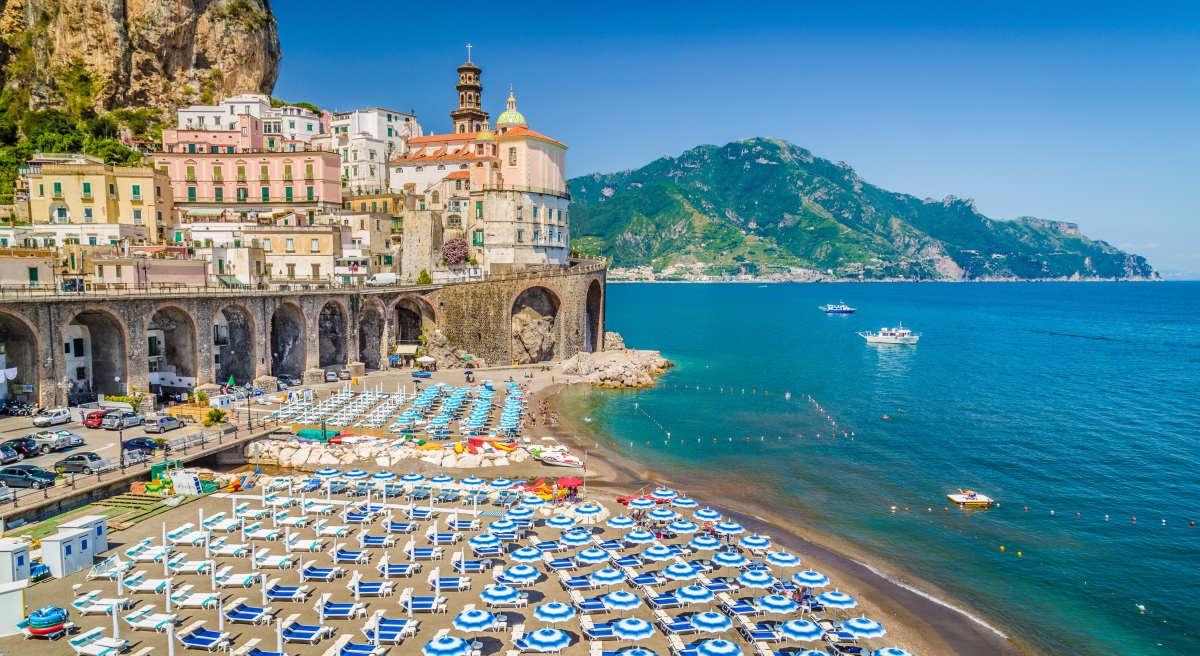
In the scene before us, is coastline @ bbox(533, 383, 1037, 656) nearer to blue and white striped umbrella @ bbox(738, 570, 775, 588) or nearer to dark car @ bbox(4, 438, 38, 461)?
blue and white striped umbrella @ bbox(738, 570, 775, 588)

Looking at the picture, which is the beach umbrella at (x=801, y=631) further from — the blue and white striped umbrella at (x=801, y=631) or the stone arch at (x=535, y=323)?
the stone arch at (x=535, y=323)

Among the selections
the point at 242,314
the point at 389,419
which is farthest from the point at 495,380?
the point at 242,314

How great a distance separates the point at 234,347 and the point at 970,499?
52.7 m

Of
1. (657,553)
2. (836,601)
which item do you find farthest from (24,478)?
(836,601)

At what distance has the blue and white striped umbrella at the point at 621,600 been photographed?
22656 millimetres

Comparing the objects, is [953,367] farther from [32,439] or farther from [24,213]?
[24,213]

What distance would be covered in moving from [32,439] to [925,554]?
140ft

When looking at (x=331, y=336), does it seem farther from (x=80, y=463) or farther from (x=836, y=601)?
(x=836, y=601)

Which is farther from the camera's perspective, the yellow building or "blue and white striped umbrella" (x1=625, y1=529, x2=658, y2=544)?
the yellow building

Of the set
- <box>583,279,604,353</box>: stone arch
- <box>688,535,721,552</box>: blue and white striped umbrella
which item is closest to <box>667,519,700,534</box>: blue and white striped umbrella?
<box>688,535,721,552</box>: blue and white striped umbrella

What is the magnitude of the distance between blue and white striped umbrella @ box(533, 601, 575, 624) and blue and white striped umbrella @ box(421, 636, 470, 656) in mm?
2615

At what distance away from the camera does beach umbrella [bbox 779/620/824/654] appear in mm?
21453

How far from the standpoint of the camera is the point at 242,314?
55.0 m

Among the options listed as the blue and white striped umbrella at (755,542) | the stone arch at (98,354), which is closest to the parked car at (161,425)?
the stone arch at (98,354)
